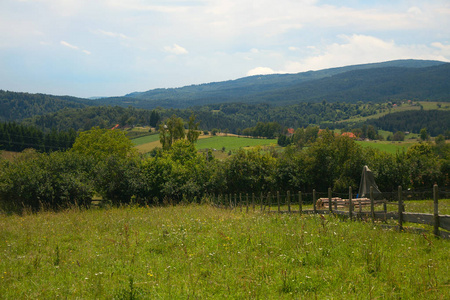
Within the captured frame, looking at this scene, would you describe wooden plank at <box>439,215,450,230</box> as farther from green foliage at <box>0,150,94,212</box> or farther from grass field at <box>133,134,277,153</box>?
grass field at <box>133,134,277,153</box>

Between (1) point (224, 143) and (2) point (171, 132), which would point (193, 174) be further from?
(1) point (224, 143)

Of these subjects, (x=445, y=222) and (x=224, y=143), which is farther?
(x=224, y=143)

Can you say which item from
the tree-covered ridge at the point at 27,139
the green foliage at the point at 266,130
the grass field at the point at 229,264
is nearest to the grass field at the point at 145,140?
the tree-covered ridge at the point at 27,139

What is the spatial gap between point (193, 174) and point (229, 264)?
1121 inches

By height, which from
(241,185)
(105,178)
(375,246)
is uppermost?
(375,246)

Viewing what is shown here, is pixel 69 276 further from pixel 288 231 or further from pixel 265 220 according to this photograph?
pixel 265 220

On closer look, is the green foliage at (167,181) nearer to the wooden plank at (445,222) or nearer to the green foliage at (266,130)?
the wooden plank at (445,222)

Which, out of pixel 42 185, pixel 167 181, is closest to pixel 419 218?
pixel 42 185

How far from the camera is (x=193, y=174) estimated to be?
3503 centimetres

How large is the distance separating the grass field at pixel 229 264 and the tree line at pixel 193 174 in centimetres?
1868

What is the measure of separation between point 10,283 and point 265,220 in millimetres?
7284

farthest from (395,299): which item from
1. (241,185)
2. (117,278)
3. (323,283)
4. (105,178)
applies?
(241,185)

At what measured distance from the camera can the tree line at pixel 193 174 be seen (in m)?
26.8

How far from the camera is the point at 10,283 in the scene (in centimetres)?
630
